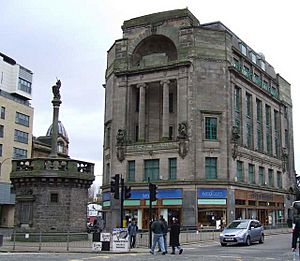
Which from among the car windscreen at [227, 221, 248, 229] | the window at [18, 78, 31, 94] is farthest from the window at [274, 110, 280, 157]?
the window at [18, 78, 31, 94]

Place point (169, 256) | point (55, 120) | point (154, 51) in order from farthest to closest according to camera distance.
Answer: point (154, 51) → point (55, 120) → point (169, 256)

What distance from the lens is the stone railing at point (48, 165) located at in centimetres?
3097

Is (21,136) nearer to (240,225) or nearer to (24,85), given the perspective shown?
(24,85)

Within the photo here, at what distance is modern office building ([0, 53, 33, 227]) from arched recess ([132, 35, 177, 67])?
31.8 meters

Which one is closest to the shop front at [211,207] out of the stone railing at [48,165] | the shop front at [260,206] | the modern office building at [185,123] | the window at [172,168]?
the modern office building at [185,123]

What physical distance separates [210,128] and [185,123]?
111 inches

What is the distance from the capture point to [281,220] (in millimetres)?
63875

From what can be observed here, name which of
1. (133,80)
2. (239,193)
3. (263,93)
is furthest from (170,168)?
(263,93)

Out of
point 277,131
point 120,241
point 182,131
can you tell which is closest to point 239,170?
point 182,131

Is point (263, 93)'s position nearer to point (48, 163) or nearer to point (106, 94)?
point (106, 94)

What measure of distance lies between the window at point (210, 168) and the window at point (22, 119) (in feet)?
142

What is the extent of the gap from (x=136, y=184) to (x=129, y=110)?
873cm

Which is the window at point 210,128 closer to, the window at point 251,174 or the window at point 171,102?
the window at point 171,102

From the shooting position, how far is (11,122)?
80.1 m
